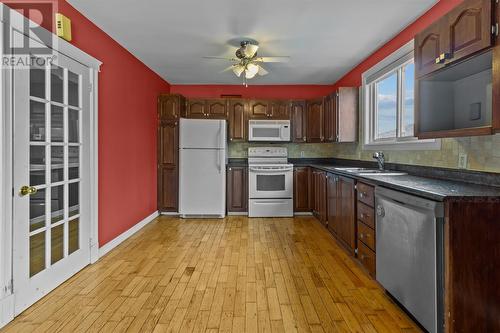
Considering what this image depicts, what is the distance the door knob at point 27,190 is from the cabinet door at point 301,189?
3958 mm

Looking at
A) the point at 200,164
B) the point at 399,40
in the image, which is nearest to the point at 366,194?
the point at 399,40

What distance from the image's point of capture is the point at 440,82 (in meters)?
2.30

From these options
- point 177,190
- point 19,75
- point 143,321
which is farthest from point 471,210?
point 177,190

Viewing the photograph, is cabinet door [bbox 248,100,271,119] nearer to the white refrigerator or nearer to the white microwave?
the white microwave

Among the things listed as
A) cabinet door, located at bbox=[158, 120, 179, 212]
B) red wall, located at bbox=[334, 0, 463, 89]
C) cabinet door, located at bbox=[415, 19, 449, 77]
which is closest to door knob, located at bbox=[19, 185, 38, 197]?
cabinet door, located at bbox=[415, 19, 449, 77]

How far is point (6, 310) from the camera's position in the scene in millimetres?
1994

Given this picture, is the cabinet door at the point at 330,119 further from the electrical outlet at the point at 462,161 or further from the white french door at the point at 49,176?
the white french door at the point at 49,176

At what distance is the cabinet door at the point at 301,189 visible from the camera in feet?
17.7

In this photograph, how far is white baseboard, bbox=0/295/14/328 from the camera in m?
1.96

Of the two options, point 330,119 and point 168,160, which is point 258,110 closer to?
point 330,119

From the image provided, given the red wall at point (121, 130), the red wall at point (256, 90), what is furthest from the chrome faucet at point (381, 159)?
the red wall at point (121, 130)

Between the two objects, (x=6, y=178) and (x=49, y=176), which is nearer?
(x=6, y=178)

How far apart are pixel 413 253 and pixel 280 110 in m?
4.08

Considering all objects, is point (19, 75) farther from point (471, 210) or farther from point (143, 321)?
point (471, 210)
